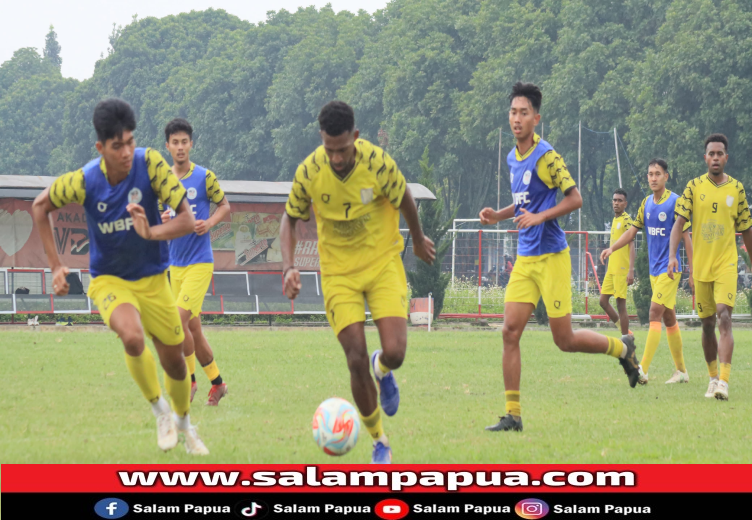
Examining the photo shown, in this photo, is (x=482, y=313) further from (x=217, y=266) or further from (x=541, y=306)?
(x=217, y=266)

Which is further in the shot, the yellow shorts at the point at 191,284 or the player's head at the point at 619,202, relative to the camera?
the player's head at the point at 619,202

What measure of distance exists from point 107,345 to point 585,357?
8189mm

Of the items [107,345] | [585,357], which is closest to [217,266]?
[107,345]

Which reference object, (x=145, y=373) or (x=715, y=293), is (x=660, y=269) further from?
(x=145, y=373)

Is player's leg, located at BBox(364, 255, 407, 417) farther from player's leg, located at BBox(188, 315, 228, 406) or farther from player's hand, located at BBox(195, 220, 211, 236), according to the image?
player's leg, located at BBox(188, 315, 228, 406)

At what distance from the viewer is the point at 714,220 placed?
35.8 feet

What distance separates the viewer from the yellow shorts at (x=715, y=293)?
35.7 feet

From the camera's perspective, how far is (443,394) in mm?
10930

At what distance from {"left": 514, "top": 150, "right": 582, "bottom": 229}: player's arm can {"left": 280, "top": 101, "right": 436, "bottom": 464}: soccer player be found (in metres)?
1.47

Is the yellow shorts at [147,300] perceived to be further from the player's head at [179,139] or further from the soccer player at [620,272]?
the soccer player at [620,272]

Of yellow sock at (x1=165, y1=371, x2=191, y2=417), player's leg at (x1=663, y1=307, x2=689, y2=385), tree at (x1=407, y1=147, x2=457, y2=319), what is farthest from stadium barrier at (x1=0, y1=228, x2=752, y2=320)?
yellow sock at (x1=165, y1=371, x2=191, y2=417)

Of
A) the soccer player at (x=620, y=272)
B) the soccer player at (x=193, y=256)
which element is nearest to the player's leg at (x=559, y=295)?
the soccer player at (x=193, y=256)
